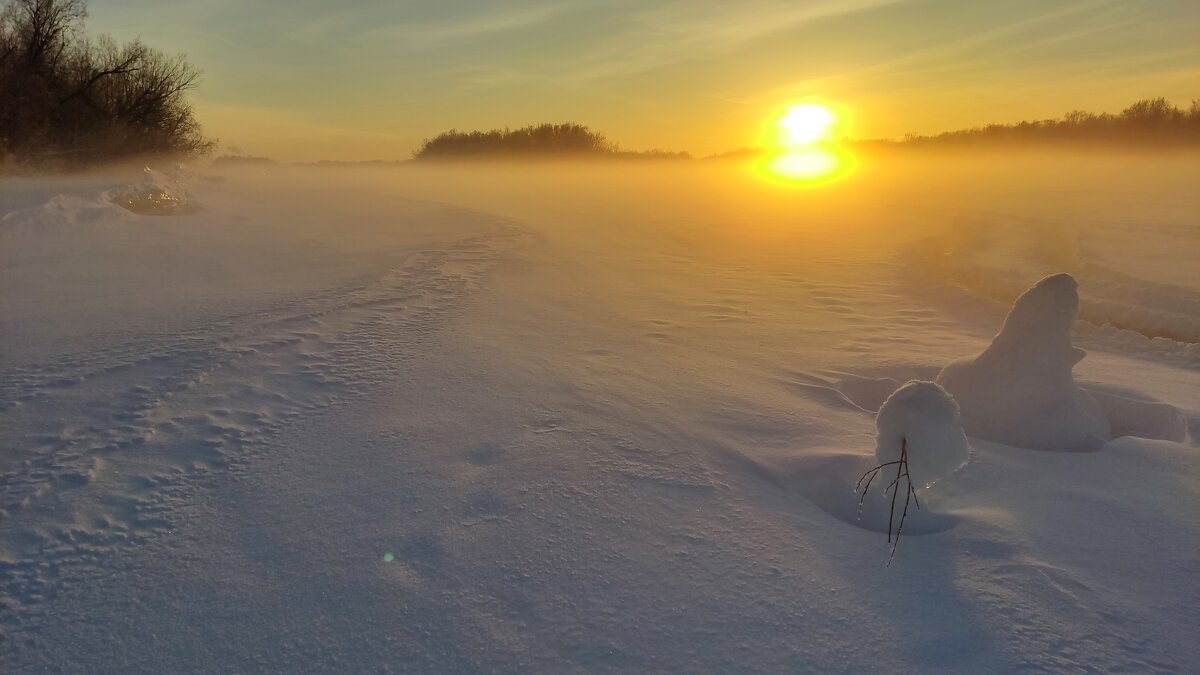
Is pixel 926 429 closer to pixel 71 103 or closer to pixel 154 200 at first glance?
pixel 154 200

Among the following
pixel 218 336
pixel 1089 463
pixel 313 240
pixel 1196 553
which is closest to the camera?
pixel 1196 553

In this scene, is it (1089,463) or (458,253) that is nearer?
(1089,463)

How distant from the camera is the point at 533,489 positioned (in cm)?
349

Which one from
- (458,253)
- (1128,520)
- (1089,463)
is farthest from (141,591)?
(458,253)

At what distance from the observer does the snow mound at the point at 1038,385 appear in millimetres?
4395

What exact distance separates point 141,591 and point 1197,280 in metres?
13.9

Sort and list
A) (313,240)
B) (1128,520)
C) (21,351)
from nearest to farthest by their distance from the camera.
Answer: (1128,520)
(21,351)
(313,240)

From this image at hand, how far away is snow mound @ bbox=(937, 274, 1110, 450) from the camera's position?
4.39 m

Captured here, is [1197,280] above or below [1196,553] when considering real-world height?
above

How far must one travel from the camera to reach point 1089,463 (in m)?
4.14

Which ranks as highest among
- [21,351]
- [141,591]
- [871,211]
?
[871,211]

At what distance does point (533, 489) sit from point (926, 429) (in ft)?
6.30

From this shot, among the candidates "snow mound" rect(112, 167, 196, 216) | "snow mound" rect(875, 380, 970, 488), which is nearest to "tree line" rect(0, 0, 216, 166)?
"snow mound" rect(112, 167, 196, 216)

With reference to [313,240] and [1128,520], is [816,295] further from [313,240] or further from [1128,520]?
[313,240]
